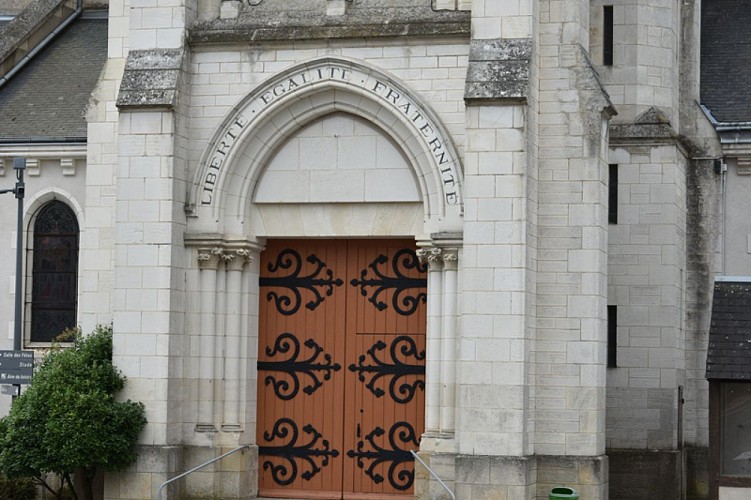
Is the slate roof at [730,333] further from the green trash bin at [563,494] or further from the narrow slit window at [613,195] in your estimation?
the narrow slit window at [613,195]

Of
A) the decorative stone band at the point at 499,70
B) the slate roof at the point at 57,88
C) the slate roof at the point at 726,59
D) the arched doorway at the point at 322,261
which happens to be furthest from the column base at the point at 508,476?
the slate roof at the point at 57,88

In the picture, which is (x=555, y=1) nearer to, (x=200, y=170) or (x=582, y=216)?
(x=582, y=216)

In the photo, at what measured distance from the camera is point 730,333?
18.6 metres

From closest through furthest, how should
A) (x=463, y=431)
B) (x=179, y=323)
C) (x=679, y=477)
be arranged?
1. (x=463, y=431)
2. (x=179, y=323)
3. (x=679, y=477)

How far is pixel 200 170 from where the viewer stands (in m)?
19.8

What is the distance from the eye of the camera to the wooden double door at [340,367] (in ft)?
65.1

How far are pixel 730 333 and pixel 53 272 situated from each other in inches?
467

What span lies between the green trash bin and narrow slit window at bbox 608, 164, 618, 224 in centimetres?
580

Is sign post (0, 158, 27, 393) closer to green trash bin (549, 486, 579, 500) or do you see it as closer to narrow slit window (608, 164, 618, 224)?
green trash bin (549, 486, 579, 500)

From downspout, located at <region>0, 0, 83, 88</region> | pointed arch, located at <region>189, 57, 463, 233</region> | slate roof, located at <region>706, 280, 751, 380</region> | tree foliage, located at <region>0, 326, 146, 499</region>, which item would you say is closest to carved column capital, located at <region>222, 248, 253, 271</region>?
pointed arch, located at <region>189, 57, 463, 233</region>

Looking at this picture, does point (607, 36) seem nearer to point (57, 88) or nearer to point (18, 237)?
point (18, 237)

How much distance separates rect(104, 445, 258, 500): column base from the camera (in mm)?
19156

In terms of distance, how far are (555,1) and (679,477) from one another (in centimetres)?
778

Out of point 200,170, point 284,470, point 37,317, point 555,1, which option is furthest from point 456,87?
point 37,317
